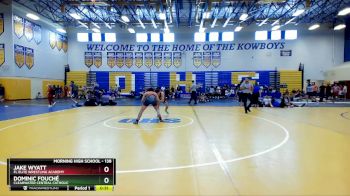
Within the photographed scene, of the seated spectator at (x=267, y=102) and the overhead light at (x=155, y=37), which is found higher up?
the overhead light at (x=155, y=37)

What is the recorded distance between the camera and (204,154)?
497cm

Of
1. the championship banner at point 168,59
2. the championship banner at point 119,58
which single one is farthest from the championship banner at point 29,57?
the championship banner at point 168,59

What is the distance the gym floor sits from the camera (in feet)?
11.1

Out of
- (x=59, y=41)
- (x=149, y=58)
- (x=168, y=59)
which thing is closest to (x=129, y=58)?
(x=149, y=58)

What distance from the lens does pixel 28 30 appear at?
23.3 metres

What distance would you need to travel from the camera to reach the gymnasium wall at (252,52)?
94.6ft

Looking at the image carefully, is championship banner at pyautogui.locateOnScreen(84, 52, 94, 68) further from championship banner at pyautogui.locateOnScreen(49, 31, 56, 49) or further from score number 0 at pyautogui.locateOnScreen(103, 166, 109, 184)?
score number 0 at pyautogui.locateOnScreen(103, 166, 109, 184)

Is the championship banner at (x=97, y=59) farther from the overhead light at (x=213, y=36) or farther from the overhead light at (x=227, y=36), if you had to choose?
the overhead light at (x=227, y=36)

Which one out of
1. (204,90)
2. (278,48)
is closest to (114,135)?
(204,90)

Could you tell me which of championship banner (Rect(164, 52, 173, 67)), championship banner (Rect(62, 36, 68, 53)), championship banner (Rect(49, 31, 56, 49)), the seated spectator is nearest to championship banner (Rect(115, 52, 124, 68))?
championship banner (Rect(164, 52, 173, 67))
